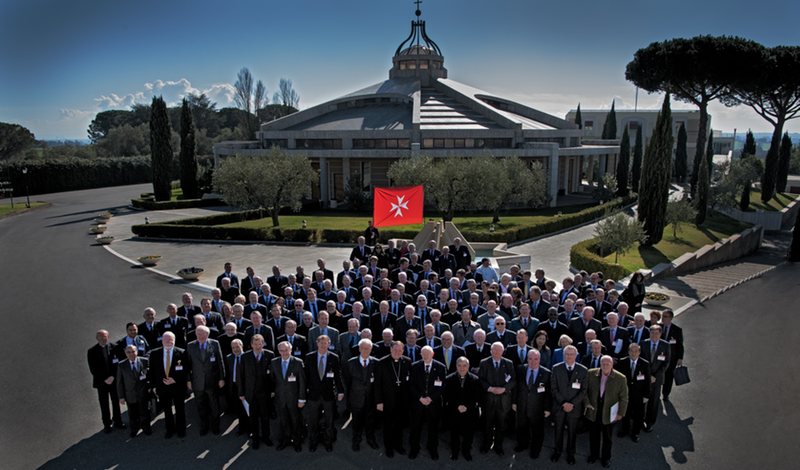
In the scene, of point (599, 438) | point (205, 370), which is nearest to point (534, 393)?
point (599, 438)

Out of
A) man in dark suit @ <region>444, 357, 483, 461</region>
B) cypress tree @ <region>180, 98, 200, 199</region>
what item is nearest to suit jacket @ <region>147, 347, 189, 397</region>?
man in dark suit @ <region>444, 357, 483, 461</region>

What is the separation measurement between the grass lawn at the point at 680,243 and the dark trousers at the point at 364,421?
16.3 m

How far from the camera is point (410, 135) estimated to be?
45.9 m

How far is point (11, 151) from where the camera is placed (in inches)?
2719

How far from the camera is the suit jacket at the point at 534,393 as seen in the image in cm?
866

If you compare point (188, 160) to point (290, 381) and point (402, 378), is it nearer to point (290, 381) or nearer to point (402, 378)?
point (290, 381)

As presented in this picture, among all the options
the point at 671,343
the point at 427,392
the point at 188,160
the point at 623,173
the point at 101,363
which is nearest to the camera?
the point at 427,392

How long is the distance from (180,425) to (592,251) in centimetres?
2026

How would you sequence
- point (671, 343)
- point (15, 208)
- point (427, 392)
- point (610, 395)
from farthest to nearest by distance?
1. point (15, 208)
2. point (671, 343)
3. point (427, 392)
4. point (610, 395)

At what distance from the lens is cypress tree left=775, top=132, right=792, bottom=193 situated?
57097mm

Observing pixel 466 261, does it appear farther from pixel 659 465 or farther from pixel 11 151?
pixel 11 151

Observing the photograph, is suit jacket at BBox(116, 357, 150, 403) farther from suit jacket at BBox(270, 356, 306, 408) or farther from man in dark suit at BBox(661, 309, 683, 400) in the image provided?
man in dark suit at BBox(661, 309, 683, 400)

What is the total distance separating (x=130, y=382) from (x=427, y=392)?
16.7 ft

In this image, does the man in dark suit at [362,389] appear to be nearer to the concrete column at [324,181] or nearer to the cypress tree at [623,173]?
the concrete column at [324,181]
